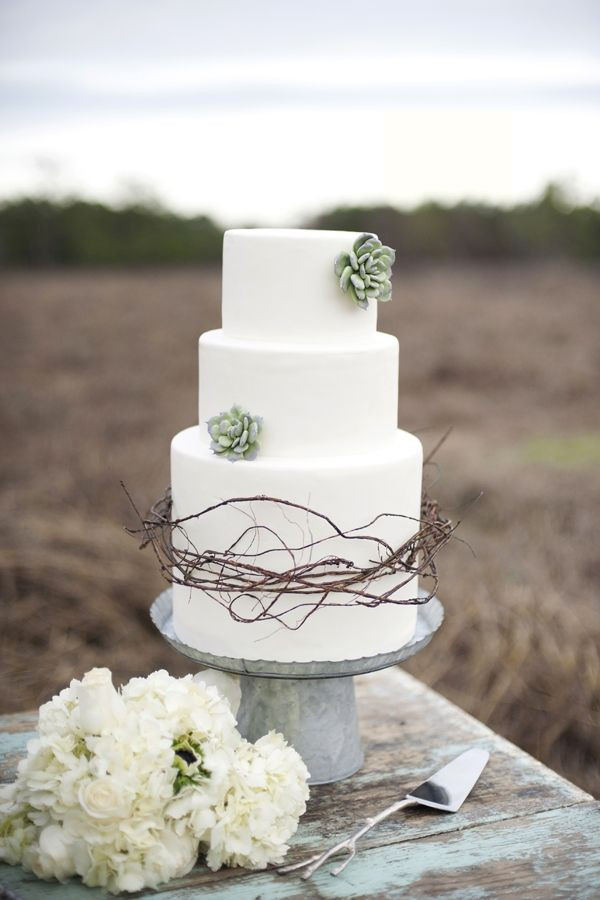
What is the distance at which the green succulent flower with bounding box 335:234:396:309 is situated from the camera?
1.45 metres

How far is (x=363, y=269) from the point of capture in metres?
1.45

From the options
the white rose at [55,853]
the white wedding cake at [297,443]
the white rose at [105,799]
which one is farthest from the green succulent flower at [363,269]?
the white rose at [55,853]

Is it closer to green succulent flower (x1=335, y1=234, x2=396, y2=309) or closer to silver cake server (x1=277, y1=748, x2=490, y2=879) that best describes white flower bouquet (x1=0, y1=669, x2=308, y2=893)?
silver cake server (x1=277, y1=748, x2=490, y2=879)

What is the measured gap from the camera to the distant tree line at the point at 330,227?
9.62 metres

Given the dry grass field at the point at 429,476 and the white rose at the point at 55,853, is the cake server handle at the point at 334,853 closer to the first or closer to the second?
the white rose at the point at 55,853

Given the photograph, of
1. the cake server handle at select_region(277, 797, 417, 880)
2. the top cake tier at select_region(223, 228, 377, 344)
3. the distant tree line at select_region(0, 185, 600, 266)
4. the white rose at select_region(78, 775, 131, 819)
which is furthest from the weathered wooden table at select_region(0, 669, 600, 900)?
the distant tree line at select_region(0, 185, 600, 266)

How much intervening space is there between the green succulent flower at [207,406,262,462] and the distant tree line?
824cm

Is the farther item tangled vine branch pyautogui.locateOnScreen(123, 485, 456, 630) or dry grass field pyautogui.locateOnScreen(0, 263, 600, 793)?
dry grass field pyautogui.locateOnScreen(0, 263, 600, 793)

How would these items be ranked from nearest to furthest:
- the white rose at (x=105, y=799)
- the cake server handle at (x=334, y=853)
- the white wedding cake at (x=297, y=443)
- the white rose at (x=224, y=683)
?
the white rose at (x=105, y=799), the cake server handle at (x=334, y=853), the white wedding cake at (x=297, y=443), the white rose at (x=224, y=683)

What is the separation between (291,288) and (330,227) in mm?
8282

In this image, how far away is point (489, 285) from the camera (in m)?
9.89

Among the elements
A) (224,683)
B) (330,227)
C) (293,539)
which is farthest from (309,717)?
(330,227)

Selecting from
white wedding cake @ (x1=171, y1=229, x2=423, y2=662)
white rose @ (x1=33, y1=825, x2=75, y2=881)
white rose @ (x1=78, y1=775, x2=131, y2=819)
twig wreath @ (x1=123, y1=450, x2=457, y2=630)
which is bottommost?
white rose @ (x1=33, y1=825, x2=75, y2=881)

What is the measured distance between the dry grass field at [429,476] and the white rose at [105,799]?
0.68 m
